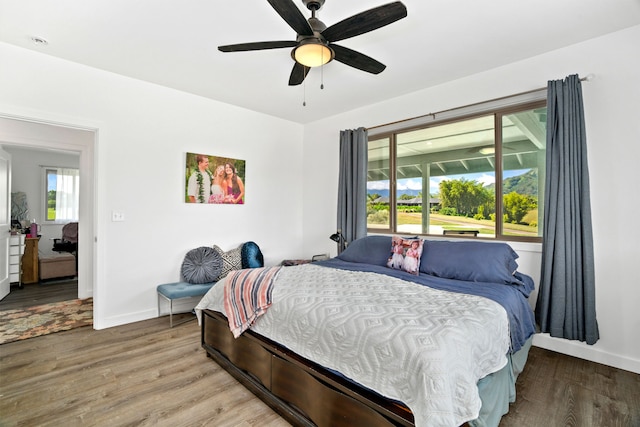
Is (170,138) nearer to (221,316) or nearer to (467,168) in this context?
(221,316)

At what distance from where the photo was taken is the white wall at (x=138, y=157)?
2.98m

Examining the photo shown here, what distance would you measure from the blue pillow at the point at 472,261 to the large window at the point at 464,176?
21.2 inches

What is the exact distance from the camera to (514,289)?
2395mm

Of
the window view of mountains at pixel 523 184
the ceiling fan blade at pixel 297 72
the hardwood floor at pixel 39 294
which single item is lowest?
the hardwood floor at pixel 39 294

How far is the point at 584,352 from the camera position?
103 inches

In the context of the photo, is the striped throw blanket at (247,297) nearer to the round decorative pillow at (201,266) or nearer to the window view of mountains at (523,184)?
the round decorative pillow at (201,266)

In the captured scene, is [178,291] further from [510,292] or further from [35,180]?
[35,180]

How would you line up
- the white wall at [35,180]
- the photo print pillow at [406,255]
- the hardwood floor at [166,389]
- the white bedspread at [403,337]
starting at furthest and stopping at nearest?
the white wall at [35,180] < the photo print pillow at [406,255] < the hardwood floor at [166,389] < the white bedspread at [403,337]

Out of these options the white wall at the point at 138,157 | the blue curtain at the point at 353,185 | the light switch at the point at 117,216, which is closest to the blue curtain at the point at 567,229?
the blue curtain at the point at 353,185

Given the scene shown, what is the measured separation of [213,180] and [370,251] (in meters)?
2.23

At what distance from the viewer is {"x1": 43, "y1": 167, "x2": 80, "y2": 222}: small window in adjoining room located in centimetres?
620

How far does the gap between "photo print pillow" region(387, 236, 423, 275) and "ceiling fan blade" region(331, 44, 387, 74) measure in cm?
161

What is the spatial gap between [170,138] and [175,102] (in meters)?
0.44

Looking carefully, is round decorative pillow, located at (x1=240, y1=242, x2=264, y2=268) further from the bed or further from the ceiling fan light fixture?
the ceiling fan light fixture
